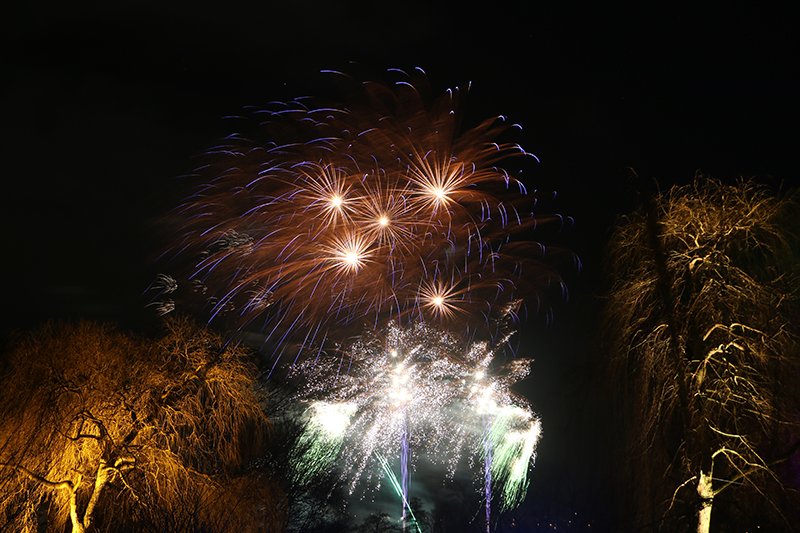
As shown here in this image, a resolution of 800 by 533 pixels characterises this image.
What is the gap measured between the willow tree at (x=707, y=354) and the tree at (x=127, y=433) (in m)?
8.28

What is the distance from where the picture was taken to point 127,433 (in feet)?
35.8

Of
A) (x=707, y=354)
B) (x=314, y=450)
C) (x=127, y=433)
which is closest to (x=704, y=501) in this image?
(x=707, y=354)

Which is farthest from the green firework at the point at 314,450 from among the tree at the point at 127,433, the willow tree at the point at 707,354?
the willow tree at the point at 707,354

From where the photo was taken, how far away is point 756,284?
8.27 metres

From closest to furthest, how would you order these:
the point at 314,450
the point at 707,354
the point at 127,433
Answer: the point at 707,354 < the point at 127,433 < the point at 314,450

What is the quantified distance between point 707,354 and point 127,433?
11688mm

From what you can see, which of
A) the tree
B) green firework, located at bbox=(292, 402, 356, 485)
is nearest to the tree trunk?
the tree

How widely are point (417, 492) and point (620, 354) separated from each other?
3542 centimetres

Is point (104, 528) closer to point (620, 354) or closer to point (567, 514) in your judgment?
point (620, 354)

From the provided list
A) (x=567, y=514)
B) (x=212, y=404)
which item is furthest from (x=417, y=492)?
(x=212, y=404)

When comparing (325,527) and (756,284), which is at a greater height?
(756,284)

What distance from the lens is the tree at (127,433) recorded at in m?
9.79

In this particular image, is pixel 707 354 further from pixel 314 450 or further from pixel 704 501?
pixel 314 450

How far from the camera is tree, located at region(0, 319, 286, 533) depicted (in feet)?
32.1
